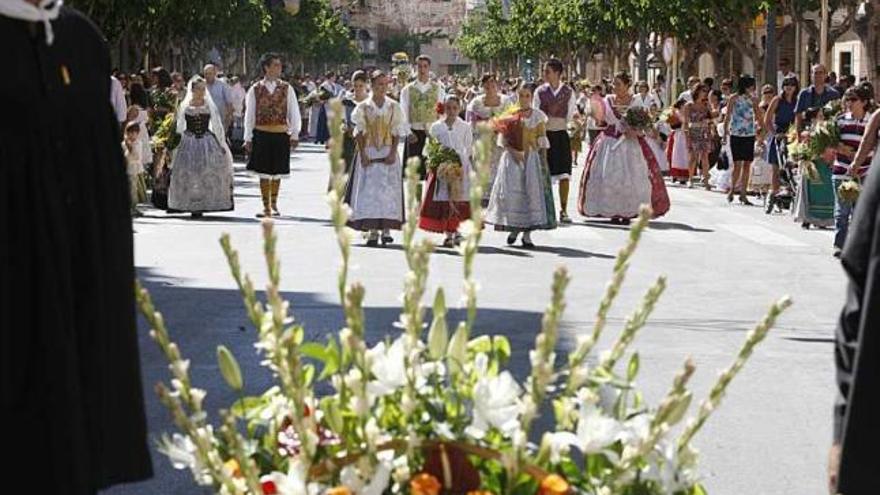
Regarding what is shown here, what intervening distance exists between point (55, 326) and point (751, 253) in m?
15.4

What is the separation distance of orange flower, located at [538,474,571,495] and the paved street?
1.85m

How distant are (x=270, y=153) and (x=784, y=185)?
6478 millimetres

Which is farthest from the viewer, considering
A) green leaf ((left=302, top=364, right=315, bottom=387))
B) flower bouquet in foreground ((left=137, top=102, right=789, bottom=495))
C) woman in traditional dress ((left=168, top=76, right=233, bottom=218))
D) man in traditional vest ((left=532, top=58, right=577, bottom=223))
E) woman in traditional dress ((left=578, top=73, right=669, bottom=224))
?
woman in traditional dress ((left=168, top=76, right=233, bottom=218))

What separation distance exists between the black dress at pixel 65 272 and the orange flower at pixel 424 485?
0.73 meters

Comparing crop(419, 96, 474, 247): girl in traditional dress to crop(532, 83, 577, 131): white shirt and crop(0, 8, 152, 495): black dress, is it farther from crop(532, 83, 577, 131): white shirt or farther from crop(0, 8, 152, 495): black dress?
crop(0, 8, 152, 495): black dress

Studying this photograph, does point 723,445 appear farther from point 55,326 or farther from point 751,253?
point 751,253

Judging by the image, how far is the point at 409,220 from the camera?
3.20 meters

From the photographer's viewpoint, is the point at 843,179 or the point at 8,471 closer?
the point at 8,471

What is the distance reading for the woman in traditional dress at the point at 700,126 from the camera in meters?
31.0

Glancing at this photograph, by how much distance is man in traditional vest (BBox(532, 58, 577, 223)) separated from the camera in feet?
70.9

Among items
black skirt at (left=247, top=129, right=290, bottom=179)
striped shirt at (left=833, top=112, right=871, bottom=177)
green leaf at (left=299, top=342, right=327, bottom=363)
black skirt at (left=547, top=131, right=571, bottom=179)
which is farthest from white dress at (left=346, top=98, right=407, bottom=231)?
green leaf at (left=299, top=342, right=327, bottom=363)

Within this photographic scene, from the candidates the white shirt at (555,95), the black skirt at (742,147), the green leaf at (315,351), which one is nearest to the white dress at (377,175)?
the white shirt at (555,95)

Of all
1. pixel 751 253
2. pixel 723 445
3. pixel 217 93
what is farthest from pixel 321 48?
pixel 723 445

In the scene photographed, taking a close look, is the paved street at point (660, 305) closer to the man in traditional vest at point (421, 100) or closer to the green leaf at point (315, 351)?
the green leaf at point (315, 351)
